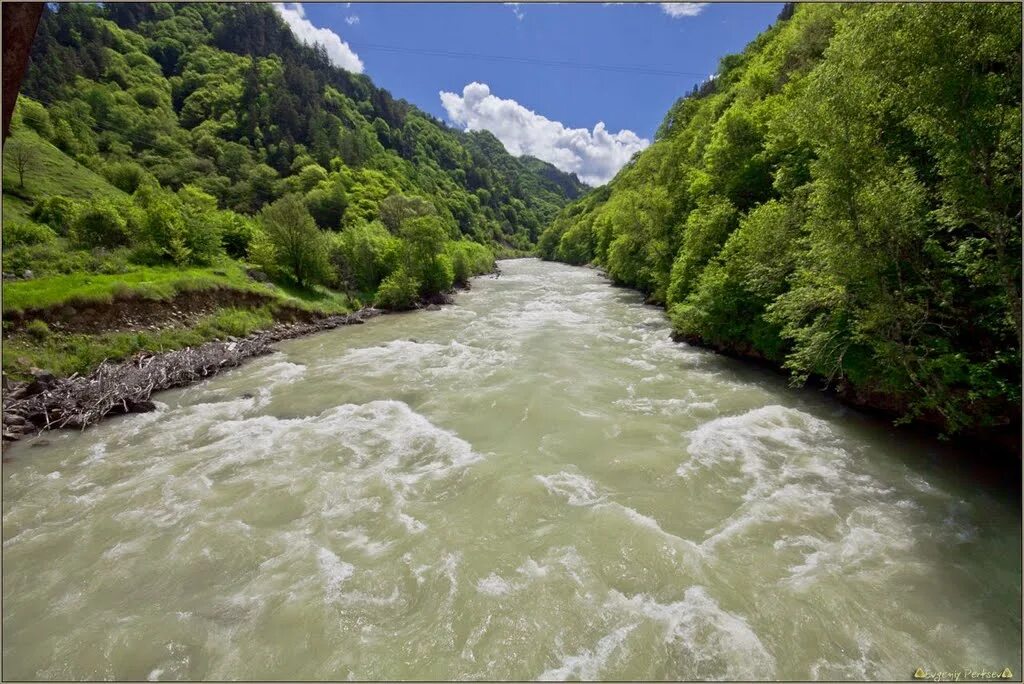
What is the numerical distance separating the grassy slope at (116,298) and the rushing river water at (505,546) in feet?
21.5

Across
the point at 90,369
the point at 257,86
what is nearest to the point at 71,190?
the point at 90,369

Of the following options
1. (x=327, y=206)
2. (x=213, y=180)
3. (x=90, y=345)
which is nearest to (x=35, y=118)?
(x=213, y=180)

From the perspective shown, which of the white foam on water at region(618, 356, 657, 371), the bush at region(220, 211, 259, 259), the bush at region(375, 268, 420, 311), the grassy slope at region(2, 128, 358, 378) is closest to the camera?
the grassy slope at region(2, 128, 358, 378)

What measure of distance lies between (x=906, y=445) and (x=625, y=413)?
8.59m

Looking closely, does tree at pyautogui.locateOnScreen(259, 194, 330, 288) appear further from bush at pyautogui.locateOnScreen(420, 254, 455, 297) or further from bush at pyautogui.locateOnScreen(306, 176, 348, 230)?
bush at pyautogui.locateOnScreen(306, 176, 348, 230)

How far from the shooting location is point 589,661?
6.74 m

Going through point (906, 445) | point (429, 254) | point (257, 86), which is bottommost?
point (906, 445)

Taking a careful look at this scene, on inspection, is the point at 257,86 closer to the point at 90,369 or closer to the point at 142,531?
the point at 90,369

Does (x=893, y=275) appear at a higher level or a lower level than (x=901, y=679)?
higher

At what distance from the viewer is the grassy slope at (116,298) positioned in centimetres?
1808

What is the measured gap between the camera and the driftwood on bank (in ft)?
48.5

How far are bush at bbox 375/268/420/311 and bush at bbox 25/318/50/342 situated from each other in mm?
22678

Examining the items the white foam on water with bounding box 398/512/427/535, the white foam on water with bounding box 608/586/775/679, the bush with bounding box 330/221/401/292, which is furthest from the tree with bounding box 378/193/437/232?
the white foam on water with bounding box 608/586/775/679

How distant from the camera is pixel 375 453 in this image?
513 inches
